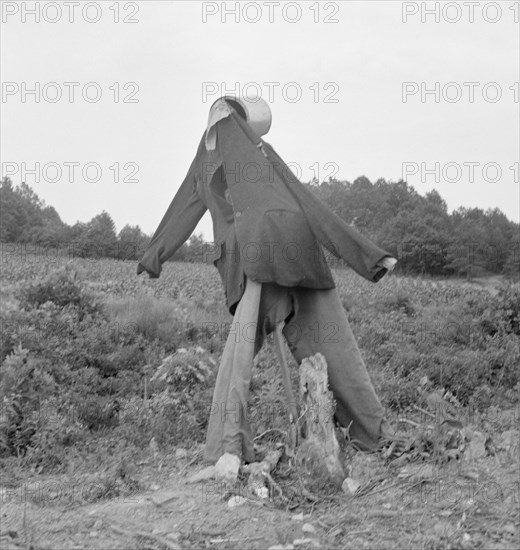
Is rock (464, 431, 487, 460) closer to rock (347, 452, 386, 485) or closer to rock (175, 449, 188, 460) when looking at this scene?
rock (347, 452, 386, 485)

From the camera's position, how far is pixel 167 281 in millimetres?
16516

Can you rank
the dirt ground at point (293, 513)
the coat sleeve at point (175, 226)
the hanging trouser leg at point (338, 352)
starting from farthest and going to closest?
the coat sleeve at point (175, 226) → the hanging trouser leg at point (338, 352) → the dirt ground at point (293, 513)

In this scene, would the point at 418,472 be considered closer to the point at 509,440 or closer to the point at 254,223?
the point at 509,440

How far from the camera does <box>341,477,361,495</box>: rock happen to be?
4.75 metres

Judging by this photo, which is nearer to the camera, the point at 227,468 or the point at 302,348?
the point at 227,468

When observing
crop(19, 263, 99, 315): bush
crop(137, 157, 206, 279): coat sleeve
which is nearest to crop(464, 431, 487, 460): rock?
crop(137, 157, 206, 279): coat sleeve

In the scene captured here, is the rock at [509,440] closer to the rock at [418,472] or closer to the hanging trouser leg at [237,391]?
the rock at [418,472]

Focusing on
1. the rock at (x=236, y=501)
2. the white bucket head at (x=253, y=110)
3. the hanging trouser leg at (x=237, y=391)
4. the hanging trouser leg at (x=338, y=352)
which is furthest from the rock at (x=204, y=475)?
the white bucket head at (x=253, y=110)

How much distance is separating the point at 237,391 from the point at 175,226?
126 cm

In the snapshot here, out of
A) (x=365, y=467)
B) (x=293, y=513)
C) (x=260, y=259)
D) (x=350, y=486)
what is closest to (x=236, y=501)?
(x=293, y=513)

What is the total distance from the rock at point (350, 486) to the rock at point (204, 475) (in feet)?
2.59

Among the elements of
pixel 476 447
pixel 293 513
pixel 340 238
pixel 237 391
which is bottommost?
pixel 293 513

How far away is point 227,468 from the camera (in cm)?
494

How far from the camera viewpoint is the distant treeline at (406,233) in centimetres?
2030
